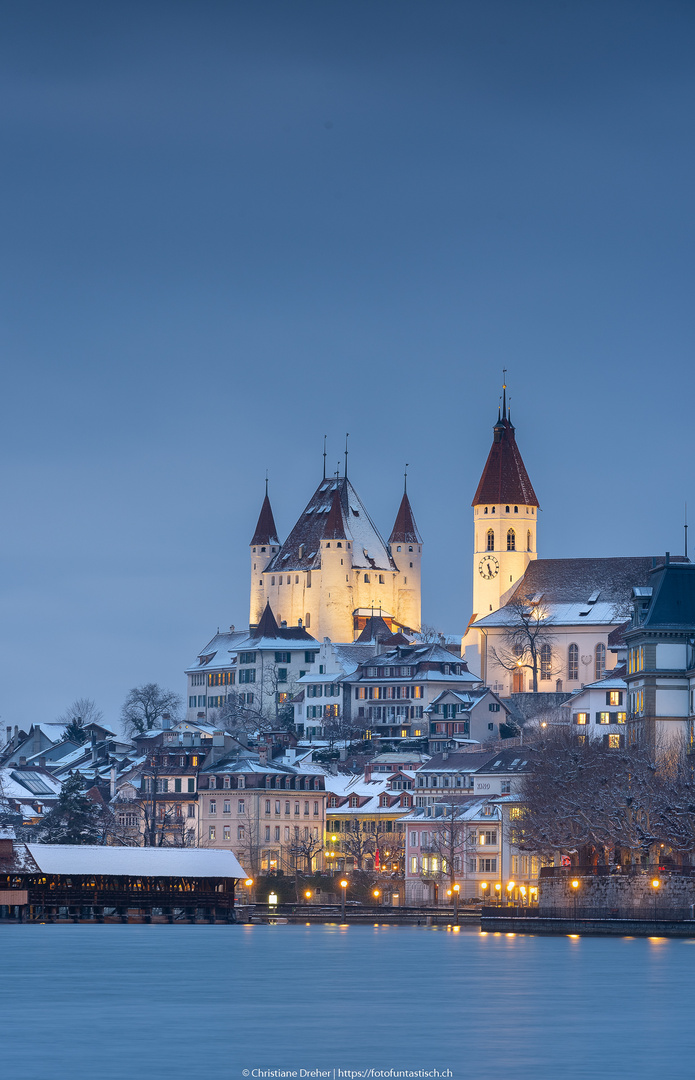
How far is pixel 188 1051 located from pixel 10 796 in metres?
119

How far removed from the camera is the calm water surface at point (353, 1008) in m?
59.0

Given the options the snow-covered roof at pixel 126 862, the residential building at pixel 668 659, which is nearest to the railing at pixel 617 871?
the residential building at pixel 668 659

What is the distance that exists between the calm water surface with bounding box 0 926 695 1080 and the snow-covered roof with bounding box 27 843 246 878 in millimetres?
19397

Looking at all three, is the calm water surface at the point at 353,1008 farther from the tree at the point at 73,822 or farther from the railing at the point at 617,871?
the tree at the point at 73,822

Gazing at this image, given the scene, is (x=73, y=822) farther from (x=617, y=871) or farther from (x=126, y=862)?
(x=617, y=871)

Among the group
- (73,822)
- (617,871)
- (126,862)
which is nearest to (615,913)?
(617,871)

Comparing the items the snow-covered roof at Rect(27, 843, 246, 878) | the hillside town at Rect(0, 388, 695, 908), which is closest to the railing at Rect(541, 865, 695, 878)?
the hillside town at Rect(0, 388, 695, 908)

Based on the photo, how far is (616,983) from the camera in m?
79.1

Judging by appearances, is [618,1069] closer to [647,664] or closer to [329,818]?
[647,664]

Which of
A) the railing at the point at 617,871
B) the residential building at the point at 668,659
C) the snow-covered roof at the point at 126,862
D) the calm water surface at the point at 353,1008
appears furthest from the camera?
the snow-covered roof at the point at 126,862

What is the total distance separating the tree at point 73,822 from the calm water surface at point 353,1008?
41.1 meters

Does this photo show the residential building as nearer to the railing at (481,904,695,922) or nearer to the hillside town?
the hillside town

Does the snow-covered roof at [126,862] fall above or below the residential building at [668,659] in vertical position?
below

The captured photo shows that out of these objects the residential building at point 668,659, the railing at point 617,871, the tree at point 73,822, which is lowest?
the railing at point 617,871
